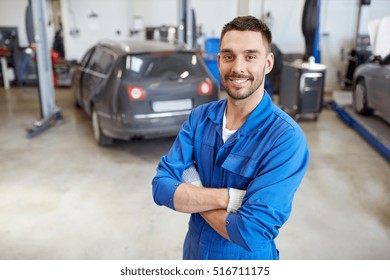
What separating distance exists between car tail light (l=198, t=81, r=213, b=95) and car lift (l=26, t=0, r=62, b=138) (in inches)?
99.2

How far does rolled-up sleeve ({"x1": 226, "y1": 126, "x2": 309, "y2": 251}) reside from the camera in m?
1.15

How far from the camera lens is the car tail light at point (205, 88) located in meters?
4.34

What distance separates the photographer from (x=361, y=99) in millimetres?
6004

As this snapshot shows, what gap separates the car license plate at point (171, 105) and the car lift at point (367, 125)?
2.38 metres

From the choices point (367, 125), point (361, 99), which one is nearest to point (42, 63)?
point (367, 125)

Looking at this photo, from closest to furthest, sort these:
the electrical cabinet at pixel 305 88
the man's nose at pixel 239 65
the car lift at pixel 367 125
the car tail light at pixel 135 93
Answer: the man's nose at pixel 239 65
the car tail light at pixel 135 93
the car lift at pixel 367 125
the electrical cabinet at pixel 305 88

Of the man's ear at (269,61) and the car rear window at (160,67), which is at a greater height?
the man's ear at (269,61)

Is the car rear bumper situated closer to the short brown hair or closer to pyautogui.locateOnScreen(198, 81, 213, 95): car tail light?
pyautogui.locateOnScreen(198, 81, 213, 95): car tail light

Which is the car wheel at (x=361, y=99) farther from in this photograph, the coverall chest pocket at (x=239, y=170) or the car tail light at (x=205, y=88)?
the coverall chest pocket at (x=239, y=170)

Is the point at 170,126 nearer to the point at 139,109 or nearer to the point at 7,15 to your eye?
the point at 139,109

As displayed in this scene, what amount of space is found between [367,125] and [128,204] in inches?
150

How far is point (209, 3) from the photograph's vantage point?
882 centimetres

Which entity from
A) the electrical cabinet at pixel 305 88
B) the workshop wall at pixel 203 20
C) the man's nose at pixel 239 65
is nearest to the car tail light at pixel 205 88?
the electrical cabinet at pixel 305 88
